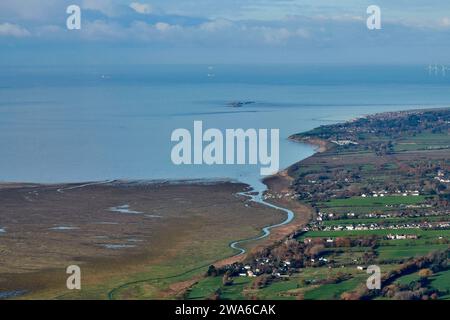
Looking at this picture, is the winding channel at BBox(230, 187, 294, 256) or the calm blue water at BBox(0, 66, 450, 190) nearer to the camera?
the winding channel at BBox(230, 187, 294, 256)

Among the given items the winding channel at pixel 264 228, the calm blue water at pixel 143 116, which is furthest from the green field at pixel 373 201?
the calm blue water at pixel 143 116

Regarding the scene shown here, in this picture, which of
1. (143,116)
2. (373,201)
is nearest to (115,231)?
(373,201)

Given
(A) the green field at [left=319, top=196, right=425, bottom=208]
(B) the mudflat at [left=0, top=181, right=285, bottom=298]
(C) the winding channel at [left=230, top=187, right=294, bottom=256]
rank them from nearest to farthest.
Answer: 1. (B) the mudflat at [left=0, top=181, right=285, bottom=298]
2. (C) the winding channel at [left=230, top=187, right=294, bottom=256]
3. (A) the green field at [left=319, top=196, right=425, bottom=208]

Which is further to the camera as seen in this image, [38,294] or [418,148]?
[418,148]

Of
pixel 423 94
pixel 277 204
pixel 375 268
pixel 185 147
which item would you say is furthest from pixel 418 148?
pixel 423 94

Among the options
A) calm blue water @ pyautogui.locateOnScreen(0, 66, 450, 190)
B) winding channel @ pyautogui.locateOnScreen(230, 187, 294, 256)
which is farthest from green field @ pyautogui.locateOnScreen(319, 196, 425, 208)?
calm blue water @ pyautogui.locateOnScreen(0, 66, 450, 190)

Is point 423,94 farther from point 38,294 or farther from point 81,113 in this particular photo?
point 38,294

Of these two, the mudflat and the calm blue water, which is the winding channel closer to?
the mudflat

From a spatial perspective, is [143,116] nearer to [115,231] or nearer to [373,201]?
[373,201]

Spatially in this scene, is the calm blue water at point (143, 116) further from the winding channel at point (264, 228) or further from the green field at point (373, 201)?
the green field at point (373, 201)
